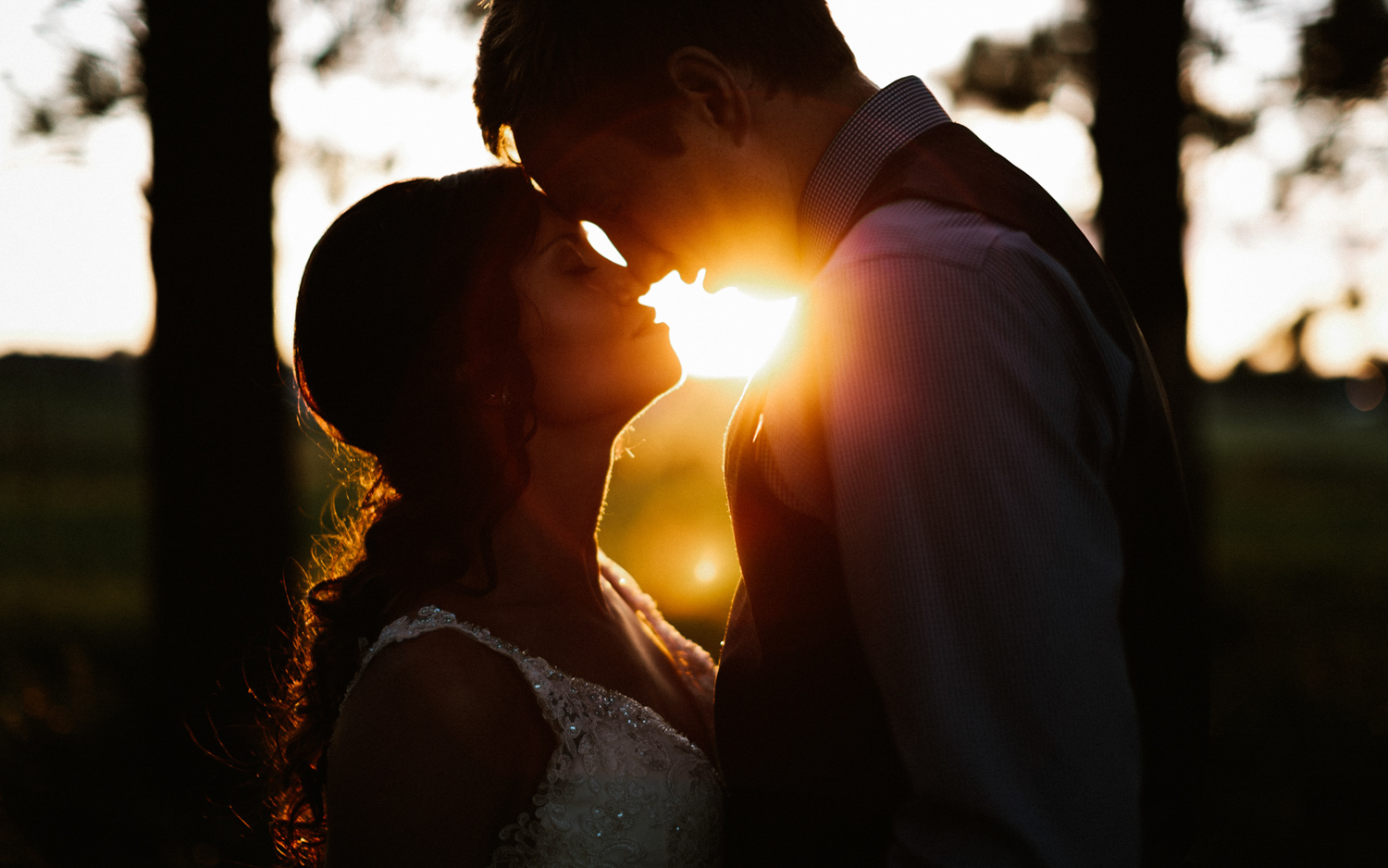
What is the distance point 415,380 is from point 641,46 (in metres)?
1.19

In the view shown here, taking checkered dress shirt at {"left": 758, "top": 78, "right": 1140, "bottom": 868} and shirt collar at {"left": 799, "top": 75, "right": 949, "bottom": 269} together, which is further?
shirt collar at {"left": 799, "top": 75, "right": 949, "bottom": 269}

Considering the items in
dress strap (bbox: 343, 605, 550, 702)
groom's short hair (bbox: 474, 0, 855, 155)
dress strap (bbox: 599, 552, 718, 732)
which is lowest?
dress strap (bbox: 599, 552, 718, 732)

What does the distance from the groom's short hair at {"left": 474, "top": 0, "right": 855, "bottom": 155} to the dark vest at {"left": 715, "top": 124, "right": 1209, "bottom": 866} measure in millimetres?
392

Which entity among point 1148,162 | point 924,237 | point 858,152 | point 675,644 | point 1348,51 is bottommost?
point 675,644

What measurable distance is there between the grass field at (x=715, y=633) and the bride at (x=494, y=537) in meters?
0.85

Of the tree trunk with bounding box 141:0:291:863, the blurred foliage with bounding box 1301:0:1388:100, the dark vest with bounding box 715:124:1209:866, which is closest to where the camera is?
the dark vest with bounding box 715:124:1209:866

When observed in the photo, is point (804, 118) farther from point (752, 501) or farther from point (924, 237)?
point (752, 501)

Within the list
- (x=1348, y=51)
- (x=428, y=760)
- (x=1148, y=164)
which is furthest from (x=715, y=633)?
(x=1348, y=51)

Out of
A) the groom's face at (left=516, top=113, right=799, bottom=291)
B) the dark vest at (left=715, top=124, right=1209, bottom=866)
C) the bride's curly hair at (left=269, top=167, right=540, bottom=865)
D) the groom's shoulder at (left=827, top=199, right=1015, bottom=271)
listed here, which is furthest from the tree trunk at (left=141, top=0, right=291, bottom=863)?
the groom's shoulder at (left=827, top=199, right=1015, bottom=271)

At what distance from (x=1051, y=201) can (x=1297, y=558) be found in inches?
726

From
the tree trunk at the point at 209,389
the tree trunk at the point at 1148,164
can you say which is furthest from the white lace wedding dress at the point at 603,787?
the tree trunk at the point at 1148,164

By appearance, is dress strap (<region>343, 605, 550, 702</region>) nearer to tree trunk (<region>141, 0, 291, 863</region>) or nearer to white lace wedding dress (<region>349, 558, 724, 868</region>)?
white lace wedding dress (<region>349, 558, 724, 868</region>)

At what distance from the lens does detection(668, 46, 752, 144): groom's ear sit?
1922mm

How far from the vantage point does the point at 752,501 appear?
1646mm
